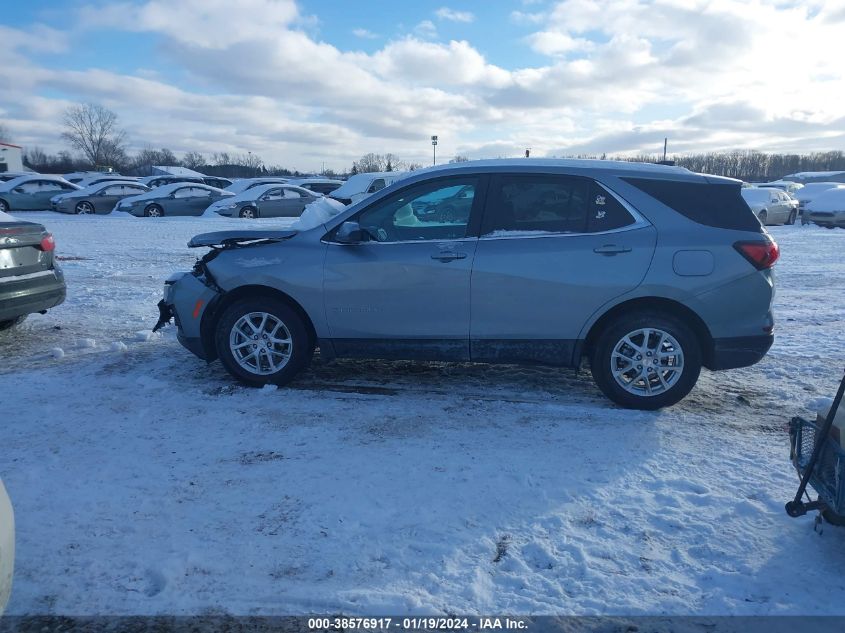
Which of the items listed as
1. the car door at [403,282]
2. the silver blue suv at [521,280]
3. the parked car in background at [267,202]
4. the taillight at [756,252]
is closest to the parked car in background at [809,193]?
the parked car in background at [267,202]

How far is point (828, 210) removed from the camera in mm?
22453

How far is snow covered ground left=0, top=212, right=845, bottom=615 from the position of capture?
2.86 meters

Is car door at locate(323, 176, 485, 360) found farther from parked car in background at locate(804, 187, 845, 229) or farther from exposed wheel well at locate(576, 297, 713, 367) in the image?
parked car in background at locate(804, 187, 845, 229)

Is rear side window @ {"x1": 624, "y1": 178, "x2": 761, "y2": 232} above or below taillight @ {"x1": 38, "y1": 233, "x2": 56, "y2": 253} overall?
above

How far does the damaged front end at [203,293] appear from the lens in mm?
5336

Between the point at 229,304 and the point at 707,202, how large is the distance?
12.3 feet

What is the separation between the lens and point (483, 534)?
3.26 m

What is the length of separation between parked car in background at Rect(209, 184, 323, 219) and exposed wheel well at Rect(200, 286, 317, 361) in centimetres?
1894

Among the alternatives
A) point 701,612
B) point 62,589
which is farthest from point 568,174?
point 62,589

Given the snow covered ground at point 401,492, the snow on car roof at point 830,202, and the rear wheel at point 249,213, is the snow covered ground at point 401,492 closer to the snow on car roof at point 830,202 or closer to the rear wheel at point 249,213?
the rear wheel at point 249,213

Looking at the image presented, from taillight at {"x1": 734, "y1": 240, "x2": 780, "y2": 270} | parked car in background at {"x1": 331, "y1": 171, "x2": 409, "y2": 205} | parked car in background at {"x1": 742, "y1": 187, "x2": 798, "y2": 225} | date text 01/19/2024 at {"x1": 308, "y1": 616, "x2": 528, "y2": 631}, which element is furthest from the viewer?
parked car in background at {"x1": 742, "y1": 187, "x2": 798, "y2": 225}

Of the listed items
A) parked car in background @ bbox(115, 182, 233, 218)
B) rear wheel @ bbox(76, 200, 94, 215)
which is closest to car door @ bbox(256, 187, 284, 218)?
parked car in background @ bbox(115, 182, 233, 218)

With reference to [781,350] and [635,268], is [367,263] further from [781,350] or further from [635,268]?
[781,350]

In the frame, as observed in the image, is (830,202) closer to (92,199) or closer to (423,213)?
(423,213)
